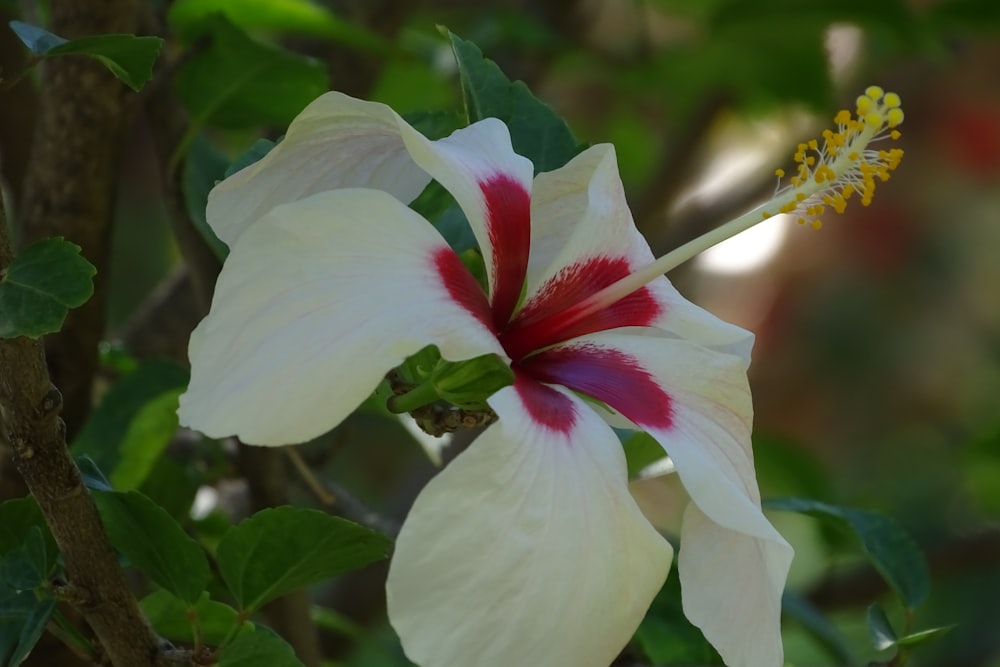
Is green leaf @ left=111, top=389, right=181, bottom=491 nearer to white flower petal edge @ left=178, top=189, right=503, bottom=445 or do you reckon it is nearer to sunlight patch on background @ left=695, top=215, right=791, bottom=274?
white flower petal edge @ left=178, top=189, right=503, bottom=445

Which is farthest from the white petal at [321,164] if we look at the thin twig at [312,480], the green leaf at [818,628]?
the green leaf at [818,628]

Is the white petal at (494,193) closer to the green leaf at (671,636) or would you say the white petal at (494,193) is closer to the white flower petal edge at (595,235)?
the white flower petal edge at (595,235)

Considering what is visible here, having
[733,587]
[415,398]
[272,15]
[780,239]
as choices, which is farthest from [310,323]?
[780,239]

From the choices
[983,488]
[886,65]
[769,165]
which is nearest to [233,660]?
[983,488]

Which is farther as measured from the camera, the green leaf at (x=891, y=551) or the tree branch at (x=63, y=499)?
the green leaf at (x=891, y=551)

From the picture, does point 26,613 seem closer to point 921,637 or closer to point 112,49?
point 112,49

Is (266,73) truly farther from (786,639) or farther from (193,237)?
(786,639)
